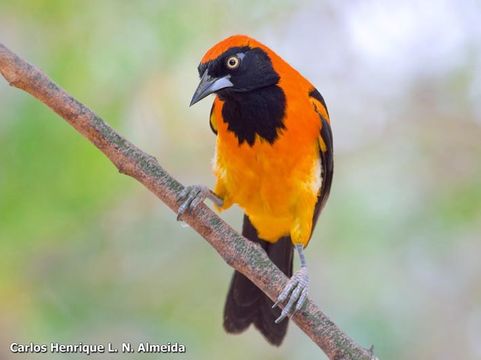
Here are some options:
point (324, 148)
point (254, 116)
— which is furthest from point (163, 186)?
point (324, 148)

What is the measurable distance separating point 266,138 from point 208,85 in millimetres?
507

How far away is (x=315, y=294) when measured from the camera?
6.02 m

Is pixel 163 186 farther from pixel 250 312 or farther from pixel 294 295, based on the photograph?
pixel 250 312

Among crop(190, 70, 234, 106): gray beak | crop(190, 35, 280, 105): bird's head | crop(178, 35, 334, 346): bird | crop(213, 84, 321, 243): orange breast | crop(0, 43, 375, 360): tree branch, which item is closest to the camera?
crop(0, 43, 375, 360): tree branch

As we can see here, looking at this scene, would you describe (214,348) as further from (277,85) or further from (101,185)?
(277,85)

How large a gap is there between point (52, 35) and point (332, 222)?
2618 millimetres

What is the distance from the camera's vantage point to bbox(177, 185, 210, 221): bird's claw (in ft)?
12.0

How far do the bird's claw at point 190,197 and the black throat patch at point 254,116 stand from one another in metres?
0.42

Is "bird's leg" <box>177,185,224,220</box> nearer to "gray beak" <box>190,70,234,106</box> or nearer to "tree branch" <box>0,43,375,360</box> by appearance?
"tree branch" <box>0,43,375,360</box>

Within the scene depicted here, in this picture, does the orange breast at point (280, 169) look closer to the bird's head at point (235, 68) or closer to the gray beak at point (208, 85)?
the bird's head at point (235, 68)

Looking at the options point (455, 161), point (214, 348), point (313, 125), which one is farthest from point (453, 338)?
point (313, 125)

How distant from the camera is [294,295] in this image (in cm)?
385

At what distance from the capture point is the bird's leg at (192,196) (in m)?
3.68

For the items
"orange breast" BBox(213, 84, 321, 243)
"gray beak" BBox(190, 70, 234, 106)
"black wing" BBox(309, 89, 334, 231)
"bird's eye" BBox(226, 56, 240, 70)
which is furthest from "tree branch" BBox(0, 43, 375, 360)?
"black wing" BBox(309, 89, 334, 231)
